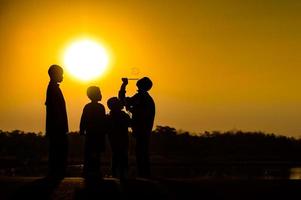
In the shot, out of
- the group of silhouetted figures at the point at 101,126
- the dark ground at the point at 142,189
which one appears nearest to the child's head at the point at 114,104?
the group of silhouetted figures at the point at 101,126

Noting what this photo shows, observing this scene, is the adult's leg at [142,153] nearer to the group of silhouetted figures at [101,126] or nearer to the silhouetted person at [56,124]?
the group of silhouetted figures at [101,126]

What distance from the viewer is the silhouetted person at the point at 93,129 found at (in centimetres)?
1474

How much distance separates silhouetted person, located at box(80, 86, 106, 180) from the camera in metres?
14.7

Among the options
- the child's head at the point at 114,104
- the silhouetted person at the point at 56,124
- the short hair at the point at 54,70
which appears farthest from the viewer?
the child's head at the point at 114,104

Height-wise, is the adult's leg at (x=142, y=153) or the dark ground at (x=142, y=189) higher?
the adult's leg at (x=142, y=153)

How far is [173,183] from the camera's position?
12273 mm

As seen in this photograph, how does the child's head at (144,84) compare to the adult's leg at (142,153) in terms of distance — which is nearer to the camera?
the adult's leg at (142,153)

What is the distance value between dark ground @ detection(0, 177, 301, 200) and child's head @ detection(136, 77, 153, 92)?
3.36 metres

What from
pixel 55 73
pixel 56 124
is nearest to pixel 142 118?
pixel 56 124

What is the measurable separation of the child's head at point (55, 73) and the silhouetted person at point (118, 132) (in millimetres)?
2043

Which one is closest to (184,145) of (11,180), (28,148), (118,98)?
(28,148)

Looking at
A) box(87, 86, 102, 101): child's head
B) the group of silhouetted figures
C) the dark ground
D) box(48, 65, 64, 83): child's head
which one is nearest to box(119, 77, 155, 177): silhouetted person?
the group of silhouetted figures

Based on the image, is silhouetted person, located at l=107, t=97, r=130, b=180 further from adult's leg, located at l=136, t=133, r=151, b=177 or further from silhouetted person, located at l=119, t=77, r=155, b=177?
adult's leg, located at l=136, t=133, r=151, b=177

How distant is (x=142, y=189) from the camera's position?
11.4m
